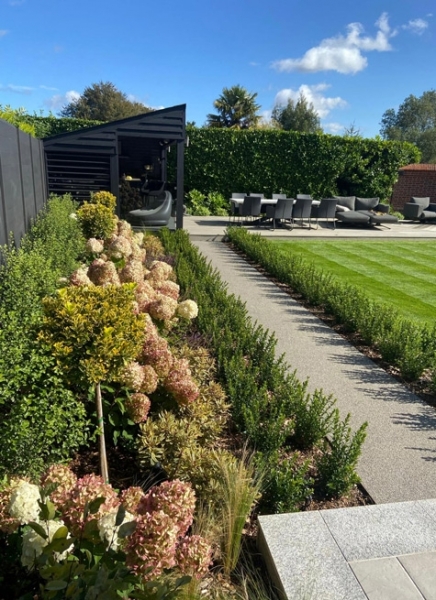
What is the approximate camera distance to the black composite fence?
505cm

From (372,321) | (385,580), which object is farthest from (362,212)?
(385,580)

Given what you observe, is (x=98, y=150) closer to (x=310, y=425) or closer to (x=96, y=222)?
(x=96, y=222)

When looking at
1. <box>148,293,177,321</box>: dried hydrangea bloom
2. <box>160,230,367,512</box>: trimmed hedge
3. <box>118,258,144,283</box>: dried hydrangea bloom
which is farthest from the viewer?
<box>118,258,144,283</box>: dried hydrangea bloom

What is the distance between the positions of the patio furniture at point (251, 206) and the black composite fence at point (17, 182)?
21.4 ft

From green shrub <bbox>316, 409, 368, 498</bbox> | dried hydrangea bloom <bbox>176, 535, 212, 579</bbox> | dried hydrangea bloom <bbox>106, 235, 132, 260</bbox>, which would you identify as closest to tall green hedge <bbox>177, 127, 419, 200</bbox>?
dried hydrangea bloom <bbox>106, 235, 132, 260</bbox>

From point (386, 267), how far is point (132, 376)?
7.96 meters

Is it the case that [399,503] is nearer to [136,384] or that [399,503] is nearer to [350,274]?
[136,384]

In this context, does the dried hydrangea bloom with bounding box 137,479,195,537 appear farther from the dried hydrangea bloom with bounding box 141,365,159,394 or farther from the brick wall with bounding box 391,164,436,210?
the brick wall with bounding box 391,164,436,210

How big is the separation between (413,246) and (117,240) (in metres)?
9.07

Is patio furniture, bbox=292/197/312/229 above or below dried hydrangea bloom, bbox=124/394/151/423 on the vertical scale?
above

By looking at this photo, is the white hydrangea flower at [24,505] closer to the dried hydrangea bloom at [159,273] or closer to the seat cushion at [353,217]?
the dried hydrangea bloom at [159,273]

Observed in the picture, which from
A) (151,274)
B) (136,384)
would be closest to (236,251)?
(151,274)

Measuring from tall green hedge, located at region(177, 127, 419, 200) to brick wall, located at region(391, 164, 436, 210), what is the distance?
296 cm

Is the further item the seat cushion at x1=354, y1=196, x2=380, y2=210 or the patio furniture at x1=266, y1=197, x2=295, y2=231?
the seat cushion at x1=354, y1=196, x2=380, y2=210
